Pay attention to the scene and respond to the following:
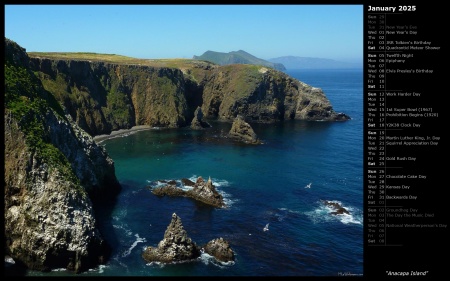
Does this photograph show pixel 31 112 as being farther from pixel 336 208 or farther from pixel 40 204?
pixel 336 208

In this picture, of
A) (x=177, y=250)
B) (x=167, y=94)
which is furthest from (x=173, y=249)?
(x=167, y=94)

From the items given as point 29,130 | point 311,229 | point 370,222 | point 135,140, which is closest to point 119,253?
point 29,130

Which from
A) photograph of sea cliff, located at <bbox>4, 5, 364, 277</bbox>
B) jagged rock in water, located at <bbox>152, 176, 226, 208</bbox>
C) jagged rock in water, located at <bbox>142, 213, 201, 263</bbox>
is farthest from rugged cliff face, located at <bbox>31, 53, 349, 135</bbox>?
jagged rock in water, located at <bbox>142, 213, 201, 263</bbox>

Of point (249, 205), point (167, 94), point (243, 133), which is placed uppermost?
point (167, 94)

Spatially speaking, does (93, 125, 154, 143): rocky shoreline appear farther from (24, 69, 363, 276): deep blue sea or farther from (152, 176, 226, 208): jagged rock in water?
(152, 176, 226, 208): jagged rock in water

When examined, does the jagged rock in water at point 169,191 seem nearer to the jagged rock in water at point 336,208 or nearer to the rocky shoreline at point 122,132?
the jagged rock in water at point 336,208
